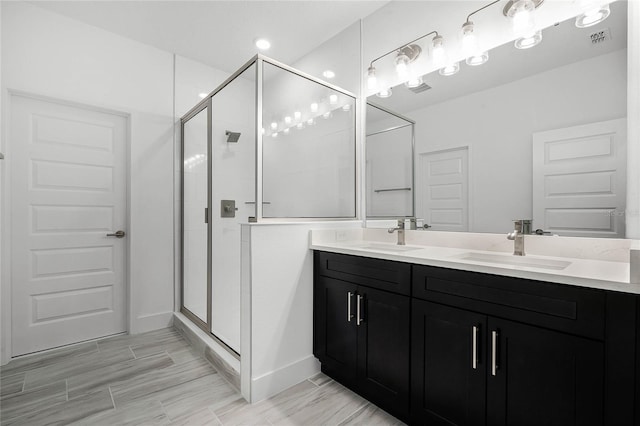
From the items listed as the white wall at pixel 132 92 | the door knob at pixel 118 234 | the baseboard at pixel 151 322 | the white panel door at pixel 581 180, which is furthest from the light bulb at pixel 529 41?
the baseboard at pixel 151 322

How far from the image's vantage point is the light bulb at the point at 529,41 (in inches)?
58.7

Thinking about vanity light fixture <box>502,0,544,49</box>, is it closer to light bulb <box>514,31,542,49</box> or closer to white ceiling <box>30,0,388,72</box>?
light bulb <box>514,31,542,49</box>

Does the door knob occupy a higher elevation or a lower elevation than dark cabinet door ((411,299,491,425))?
higher

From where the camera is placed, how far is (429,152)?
1920 millimetres

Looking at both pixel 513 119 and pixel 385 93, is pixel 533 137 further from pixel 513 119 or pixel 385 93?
pixel 385 93

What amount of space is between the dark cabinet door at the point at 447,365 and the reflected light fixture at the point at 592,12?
143cm

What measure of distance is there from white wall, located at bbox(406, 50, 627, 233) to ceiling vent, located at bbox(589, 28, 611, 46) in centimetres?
7

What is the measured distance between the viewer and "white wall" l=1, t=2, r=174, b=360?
2.24m

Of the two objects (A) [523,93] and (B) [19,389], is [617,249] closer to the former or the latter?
(A) [523,93]

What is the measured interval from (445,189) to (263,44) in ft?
7.14

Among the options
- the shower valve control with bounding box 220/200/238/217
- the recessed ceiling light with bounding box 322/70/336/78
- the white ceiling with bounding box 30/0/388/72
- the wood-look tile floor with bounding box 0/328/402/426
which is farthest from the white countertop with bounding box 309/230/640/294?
the white ceiling with bounding box 30/0/388/72

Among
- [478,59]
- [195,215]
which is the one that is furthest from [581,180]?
[195,215]

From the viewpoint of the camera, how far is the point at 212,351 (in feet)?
6.95

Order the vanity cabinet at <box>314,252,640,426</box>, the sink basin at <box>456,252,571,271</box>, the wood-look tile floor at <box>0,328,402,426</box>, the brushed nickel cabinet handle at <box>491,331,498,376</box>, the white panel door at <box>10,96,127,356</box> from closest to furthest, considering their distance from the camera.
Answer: the vanity cabinet at <box>314,252,640,426</box> < the brushed nickel cabinet handle at <box>491,331,498,376</box> < the sink basin at <box>456,252,571,271</box> < the wood-look tile floor at <box>0,328,402,426</box> < the white panel door at <box>10,96,127,356</box>
